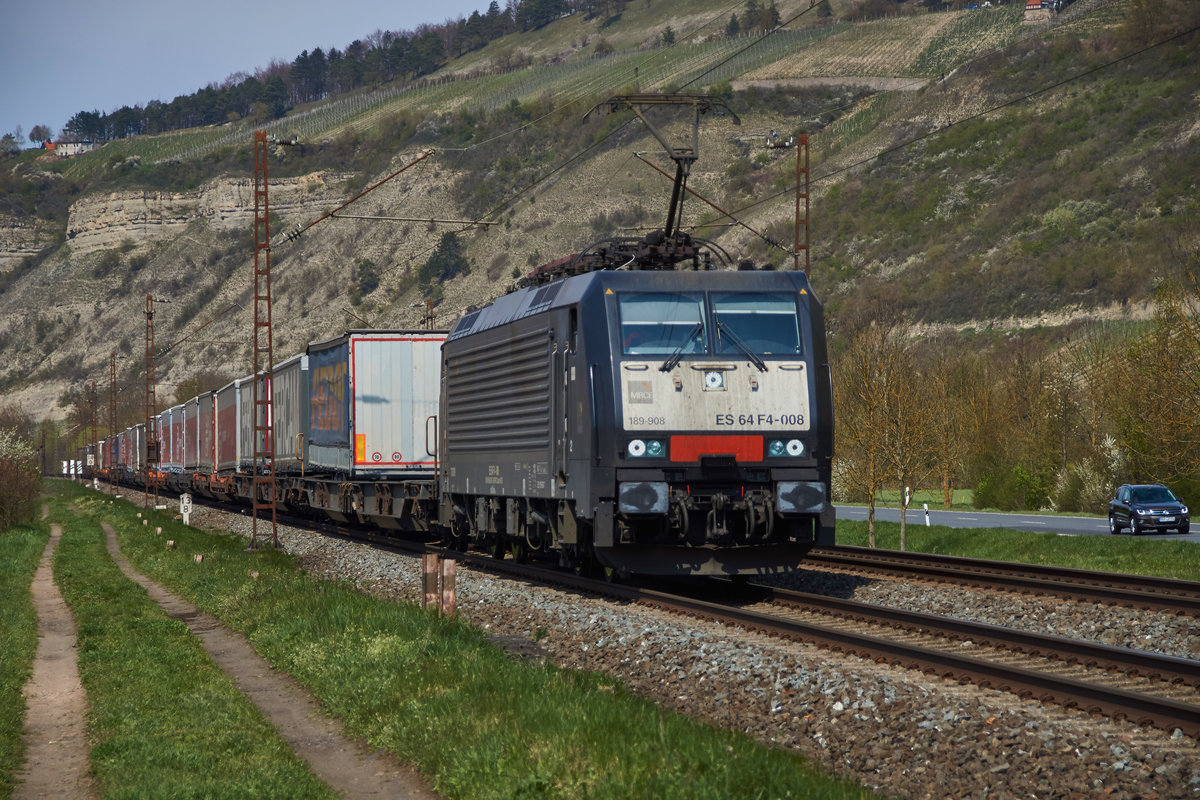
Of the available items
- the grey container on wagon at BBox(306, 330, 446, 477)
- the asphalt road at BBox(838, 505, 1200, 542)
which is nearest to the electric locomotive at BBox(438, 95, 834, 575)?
the grey container on wagon at BBox(306, 330, 446, 477)

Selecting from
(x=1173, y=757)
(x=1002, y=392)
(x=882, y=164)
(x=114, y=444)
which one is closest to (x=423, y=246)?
(x=882, y=164)

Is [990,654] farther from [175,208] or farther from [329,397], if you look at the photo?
[175,208]

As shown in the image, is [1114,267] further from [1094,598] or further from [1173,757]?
[1173,757]

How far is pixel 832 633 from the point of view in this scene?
41.0 feet

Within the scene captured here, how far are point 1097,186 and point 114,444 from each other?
2939 inches

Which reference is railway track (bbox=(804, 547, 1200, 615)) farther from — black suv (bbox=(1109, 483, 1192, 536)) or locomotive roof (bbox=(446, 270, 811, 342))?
black suv (bbox=(1109, 483, 1192, 536))

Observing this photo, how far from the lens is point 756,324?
1622 centimetres

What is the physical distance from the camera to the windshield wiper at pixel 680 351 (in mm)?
15781

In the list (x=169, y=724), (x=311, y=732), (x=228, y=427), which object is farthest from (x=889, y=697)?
(x=228, y=427)

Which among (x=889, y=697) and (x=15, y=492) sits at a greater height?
(x=15, y=492)

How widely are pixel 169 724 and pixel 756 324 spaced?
872cm

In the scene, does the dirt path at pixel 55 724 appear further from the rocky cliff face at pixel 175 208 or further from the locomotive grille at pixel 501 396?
the rocky cliff face at pixel 175 208

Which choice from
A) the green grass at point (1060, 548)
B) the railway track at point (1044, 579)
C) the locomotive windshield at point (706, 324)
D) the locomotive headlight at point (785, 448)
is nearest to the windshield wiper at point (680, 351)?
the locomotive windshield at point (706, 324)

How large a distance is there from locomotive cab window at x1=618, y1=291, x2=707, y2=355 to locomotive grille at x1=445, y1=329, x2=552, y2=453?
1.65 m
